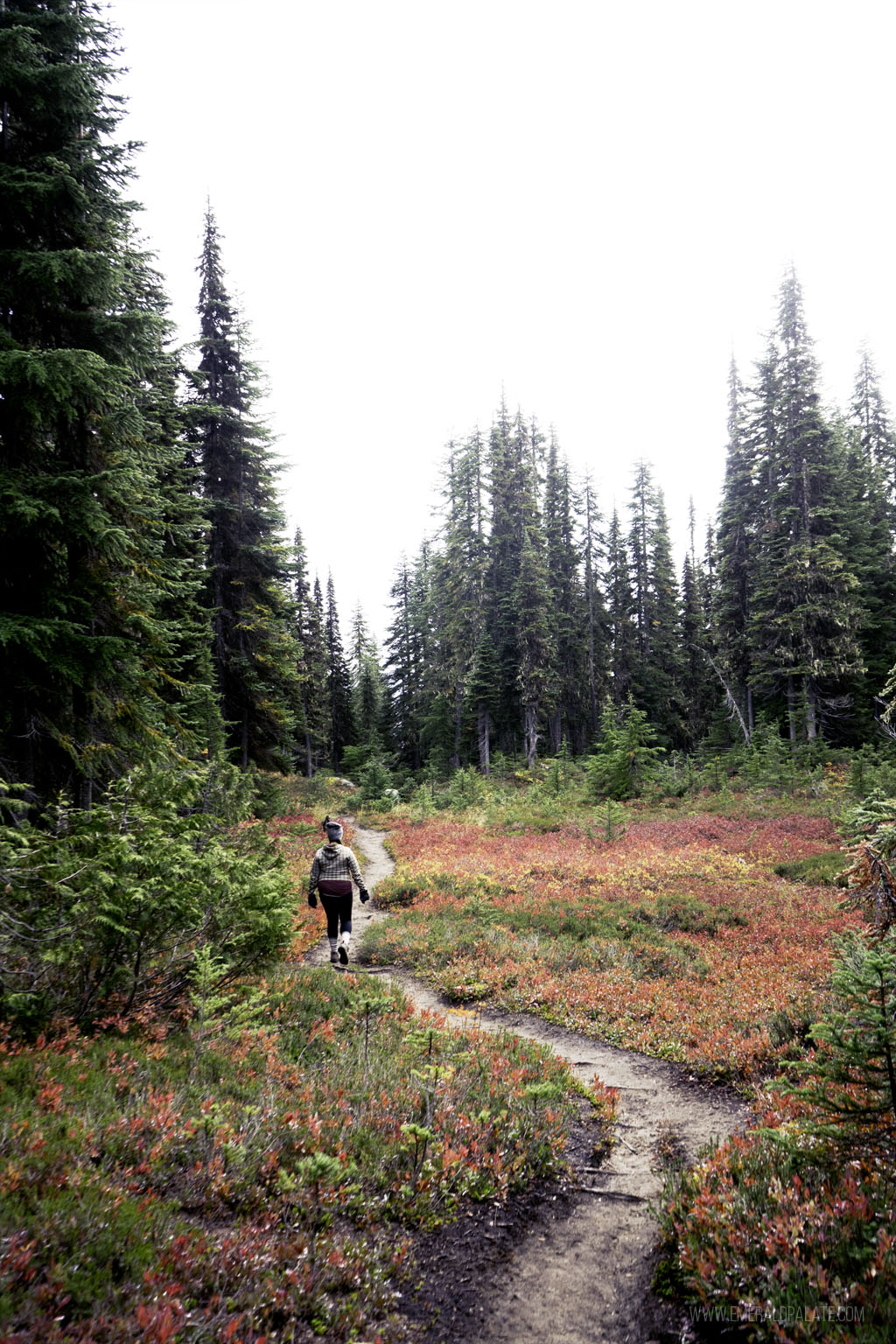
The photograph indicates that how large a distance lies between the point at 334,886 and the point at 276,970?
2.12 meters

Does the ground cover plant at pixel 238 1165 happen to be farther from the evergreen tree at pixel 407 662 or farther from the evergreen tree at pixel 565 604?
the evergreen tree at pixel 407 662

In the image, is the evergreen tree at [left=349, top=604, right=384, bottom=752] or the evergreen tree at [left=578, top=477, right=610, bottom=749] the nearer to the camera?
the evergreen tree at [left=578, top=477, right=610, bottom=749]

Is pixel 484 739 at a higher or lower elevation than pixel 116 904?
higher

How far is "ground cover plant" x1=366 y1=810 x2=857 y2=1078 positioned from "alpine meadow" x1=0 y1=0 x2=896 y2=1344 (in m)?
0.09

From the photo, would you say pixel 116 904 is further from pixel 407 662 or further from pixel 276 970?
pixel 407 662

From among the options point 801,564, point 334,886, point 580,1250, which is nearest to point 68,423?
point 334,886

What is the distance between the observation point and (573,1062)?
737 cm

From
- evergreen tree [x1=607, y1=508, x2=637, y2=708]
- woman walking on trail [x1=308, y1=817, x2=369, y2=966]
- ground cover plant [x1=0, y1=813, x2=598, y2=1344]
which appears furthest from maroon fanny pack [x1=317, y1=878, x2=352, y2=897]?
evergreen tree [x1=607, y1=508, x2=637, y2=708]

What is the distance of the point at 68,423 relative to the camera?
31.6ft

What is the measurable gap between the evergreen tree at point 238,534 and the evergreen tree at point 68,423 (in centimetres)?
1144

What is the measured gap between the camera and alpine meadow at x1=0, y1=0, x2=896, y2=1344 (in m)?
3.48

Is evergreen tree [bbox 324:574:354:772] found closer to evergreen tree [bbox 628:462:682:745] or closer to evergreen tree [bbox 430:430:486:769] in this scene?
evergreen tree [bbox 430:430:486:769]

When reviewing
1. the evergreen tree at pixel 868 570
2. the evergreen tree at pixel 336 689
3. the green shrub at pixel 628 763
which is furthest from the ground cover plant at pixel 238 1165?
the evergreen tree at pixel 336 689

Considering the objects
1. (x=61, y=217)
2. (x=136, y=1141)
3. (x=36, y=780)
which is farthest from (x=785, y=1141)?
(x=61, y=217)
